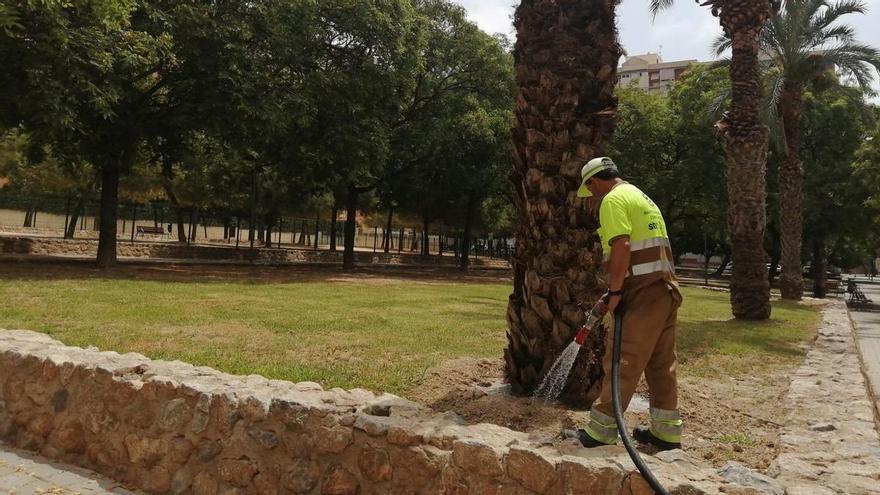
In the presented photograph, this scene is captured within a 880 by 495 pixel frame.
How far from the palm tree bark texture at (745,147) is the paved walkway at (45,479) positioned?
1228 cm

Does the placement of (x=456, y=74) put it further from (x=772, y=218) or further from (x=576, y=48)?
(x=576, y=48)

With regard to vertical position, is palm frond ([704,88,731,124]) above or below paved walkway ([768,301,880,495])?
above

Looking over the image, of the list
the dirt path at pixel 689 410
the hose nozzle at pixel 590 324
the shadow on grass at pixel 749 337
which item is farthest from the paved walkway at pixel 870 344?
the hose nozzle at pixel 590 324

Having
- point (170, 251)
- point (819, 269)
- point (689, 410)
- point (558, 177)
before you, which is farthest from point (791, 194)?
point (170, 251)

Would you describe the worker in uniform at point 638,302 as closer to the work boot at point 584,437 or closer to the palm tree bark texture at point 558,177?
the work boot at point 584,437

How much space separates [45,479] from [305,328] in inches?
158

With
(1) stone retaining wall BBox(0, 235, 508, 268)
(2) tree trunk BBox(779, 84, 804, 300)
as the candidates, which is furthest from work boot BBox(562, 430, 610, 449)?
(1) stone retaining wall BBox(0, 235, 508, 268)

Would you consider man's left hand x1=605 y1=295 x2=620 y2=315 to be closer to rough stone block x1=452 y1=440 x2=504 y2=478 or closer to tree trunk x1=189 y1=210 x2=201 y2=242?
rough stone block x1=452 y1=440 x2=504 y2=478

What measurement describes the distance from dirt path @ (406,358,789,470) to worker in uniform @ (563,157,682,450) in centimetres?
29

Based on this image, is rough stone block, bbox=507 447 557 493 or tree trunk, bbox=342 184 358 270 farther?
tree trunk, bbox=342 184 358 270

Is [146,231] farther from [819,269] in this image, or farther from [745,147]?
[819,269]

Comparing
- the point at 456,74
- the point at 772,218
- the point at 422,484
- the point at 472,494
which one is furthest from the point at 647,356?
the point at 772,218

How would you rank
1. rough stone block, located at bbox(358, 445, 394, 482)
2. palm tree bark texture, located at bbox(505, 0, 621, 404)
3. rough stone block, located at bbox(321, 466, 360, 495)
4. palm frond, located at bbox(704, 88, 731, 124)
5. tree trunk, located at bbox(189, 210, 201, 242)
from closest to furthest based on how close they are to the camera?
rough stone block, located at bbox(358, 445, 394, 482) → rough stone block, located at bbox(321, 466, 360, 495) → palm tree bark texture, located at bbox(505, 0, 621, 404) → palm frond, located at bbox(704, 88, 731, 124) → tree trunk, located at bbox(189, 210, 201, 242)

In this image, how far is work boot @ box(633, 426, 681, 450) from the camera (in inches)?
146
